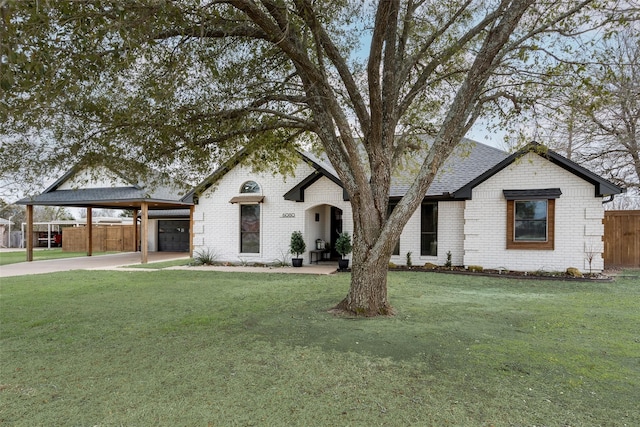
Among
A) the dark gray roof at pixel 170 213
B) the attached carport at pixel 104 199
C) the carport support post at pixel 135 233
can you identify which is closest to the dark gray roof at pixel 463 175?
the attached carport at pixel 104 199

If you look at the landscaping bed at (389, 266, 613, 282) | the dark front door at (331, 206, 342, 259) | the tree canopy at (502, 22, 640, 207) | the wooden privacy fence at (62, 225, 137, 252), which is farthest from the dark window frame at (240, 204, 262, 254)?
the wooden privacy fence at (62, 225, 137, 252)

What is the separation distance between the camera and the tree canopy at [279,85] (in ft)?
17.6

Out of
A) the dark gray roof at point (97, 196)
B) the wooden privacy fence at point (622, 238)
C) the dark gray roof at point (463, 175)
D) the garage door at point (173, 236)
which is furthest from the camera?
the garage door at point (173, 236)

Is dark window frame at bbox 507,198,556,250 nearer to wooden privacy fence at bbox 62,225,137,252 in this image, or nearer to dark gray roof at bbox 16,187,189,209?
dark gray roof at bbox 16,187,189,209

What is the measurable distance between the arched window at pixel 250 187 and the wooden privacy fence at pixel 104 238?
13.0 m

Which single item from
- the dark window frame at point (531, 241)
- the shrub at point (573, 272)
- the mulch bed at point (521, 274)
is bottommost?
the mulch bed at point (521, 274)

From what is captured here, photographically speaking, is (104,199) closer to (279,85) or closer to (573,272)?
(279,85)

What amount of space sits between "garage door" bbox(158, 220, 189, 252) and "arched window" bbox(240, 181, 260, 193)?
969cm

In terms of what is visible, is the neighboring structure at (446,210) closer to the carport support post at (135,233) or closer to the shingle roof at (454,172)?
the shingle roof at (454,172)

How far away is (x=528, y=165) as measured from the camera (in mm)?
12180

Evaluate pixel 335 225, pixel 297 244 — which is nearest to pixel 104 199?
pixel 297 244

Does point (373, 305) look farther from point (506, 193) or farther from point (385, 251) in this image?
point (506, 193)

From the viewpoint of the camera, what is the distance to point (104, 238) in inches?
999

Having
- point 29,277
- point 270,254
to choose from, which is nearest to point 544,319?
point 270,254
